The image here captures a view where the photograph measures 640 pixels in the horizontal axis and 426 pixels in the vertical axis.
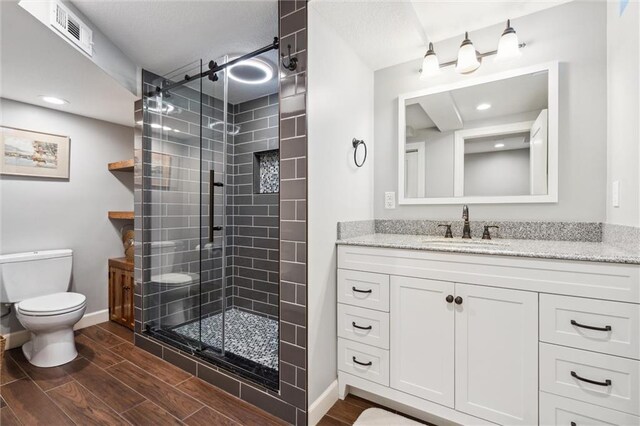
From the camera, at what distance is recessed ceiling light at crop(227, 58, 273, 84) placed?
213 centimetres

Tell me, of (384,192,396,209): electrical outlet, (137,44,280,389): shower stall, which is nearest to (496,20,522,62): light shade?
(384,192,396,209): electrical outlet

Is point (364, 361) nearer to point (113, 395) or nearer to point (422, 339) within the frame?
point (422, 339)

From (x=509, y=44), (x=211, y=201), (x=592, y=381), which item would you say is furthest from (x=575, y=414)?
(x=211, y=201)

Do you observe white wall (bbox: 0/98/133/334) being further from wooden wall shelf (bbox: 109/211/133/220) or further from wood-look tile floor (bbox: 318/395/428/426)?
wood-look tile floor (bbox: 318/395/428/426)

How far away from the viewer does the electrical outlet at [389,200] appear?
7.24 feet

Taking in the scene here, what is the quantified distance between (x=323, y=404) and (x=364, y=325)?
19.3 inches

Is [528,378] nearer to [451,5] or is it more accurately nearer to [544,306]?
[544,306]

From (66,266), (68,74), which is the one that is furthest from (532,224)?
(66,266)

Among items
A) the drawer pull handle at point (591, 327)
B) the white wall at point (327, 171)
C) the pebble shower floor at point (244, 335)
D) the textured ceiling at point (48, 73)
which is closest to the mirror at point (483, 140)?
the white wall at point (327, 171)

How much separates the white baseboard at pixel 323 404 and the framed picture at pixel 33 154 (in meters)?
2.99

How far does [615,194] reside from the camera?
145cm

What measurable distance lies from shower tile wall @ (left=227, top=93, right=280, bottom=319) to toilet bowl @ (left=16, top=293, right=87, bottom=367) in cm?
124

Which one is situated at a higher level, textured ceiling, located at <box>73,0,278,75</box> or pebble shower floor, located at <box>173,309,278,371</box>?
textured ceiling, located at <box>73,0,278,75</box>

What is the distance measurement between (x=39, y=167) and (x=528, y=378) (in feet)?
12.5
